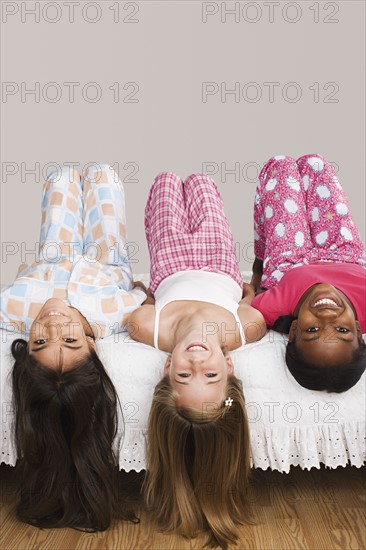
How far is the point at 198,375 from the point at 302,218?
Answer: 108 centimetres

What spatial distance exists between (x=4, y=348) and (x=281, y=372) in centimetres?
81

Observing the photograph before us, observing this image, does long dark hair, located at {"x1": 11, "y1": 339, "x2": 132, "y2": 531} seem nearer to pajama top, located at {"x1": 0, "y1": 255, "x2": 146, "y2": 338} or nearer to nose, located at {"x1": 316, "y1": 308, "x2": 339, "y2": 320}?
pajama top, located at {"x1": 0, "y1": 255, "x2": 146, "y2": 338}

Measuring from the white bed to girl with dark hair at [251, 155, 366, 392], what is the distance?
54 mm

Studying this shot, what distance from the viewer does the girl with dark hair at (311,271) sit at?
7.89 ft

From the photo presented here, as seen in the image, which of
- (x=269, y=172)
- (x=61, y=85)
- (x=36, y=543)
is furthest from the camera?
(x=61, y=85)

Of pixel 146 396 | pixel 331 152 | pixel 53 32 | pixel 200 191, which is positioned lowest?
pixel 146 396

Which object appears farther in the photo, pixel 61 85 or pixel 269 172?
pixel 61 85

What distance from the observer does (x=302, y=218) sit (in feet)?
10.5

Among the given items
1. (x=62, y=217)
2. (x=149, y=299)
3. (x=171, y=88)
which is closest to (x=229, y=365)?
(x=149, y=299)

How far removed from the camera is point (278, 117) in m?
4.59

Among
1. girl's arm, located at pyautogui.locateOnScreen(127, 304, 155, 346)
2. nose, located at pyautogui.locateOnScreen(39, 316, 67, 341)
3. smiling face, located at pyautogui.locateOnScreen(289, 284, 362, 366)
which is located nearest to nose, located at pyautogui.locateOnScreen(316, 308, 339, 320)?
smiling face, located at pyautogui.locateOnScreen(289, 284, 362, 366)

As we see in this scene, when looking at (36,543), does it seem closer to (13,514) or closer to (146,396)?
(13,514)

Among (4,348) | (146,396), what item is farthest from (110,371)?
(4,348)

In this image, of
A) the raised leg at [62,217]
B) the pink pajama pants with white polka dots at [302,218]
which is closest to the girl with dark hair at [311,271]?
the pink pajama pants with white polka dots at [302,218]
